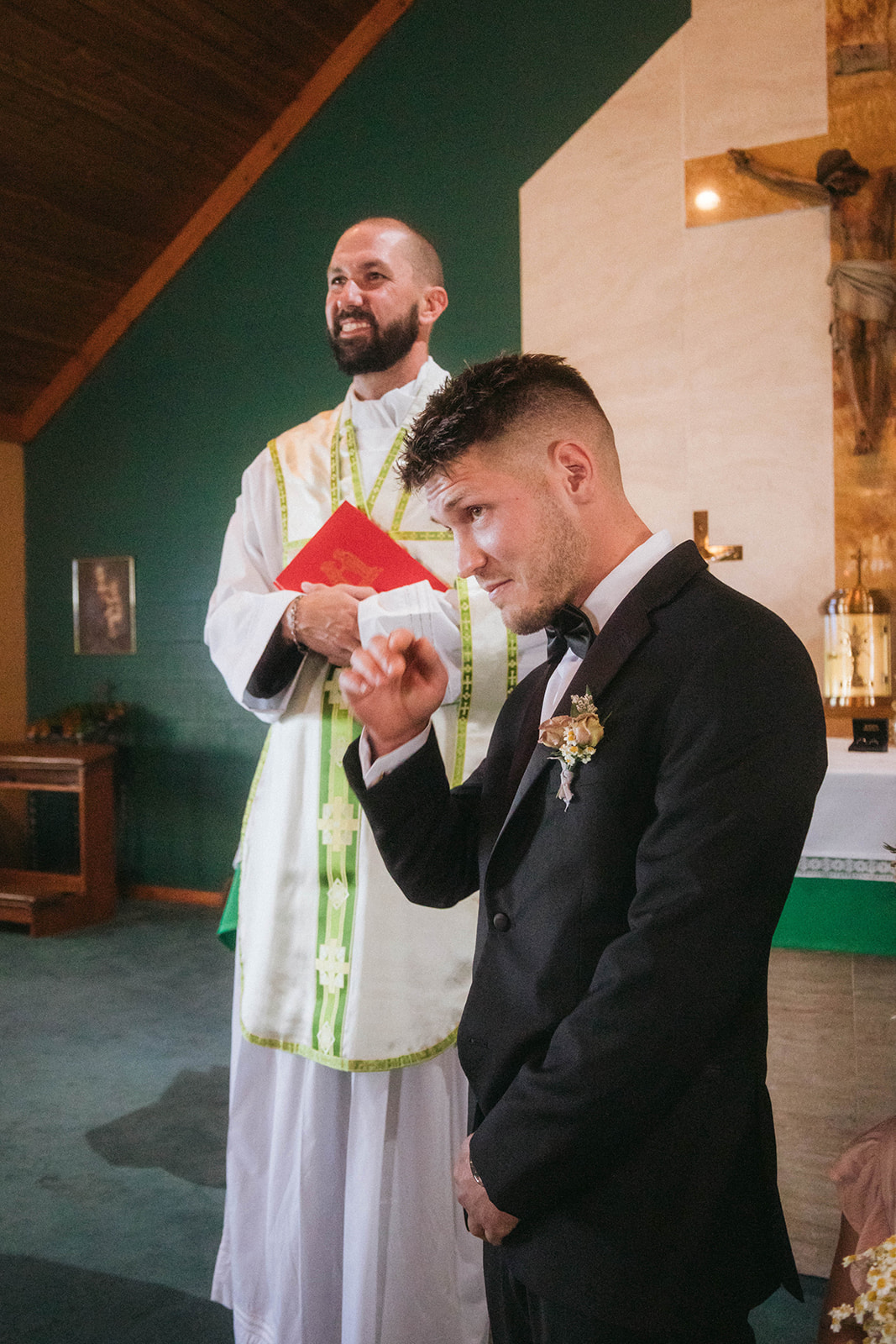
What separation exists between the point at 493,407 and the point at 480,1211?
0.91 metres

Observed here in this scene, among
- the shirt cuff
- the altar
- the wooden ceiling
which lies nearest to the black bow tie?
the shirt cuff

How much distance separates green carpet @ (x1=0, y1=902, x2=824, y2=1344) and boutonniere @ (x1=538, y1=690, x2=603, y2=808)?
5.58 feet

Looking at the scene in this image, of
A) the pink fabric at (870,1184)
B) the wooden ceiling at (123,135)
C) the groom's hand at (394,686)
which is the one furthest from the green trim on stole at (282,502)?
the wooden ceiling at (123,135)

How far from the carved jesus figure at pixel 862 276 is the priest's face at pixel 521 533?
10.8 ft

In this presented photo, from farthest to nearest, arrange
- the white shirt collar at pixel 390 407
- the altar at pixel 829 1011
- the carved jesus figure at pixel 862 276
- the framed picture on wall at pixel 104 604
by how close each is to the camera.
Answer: the framed picture on wall at pixel 104 604
the carved jesus figure at pixel 862 276
the altar at pixel 829 1011
the white shirt collar at pixel 390 407

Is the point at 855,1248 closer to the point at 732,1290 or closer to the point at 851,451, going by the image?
the point at 732,1290

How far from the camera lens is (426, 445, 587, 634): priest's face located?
121 cm

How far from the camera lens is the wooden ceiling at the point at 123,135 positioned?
484cm

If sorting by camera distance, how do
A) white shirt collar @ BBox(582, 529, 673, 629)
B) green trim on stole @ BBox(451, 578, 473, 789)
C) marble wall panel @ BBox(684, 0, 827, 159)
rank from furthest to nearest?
marble wall panel @ BBox(684, 0, 827, 159) → green trim on stole @ BBox(451, 578, 473, 789) → white shirt collar @ BBox(582, 529, 673, 629)

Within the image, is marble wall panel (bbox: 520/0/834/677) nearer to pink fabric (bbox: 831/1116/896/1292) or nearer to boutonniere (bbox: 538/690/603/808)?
pink fabric (bbox: 831/1116/896/1292)

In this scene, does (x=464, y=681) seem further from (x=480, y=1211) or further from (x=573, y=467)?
(x=480, y=1211)

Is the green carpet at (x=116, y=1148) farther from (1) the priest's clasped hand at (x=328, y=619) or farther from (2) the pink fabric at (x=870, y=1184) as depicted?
(1) the priest's clasped hand at (x=328, y=619)

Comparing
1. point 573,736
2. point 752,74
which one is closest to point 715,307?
point 752,74

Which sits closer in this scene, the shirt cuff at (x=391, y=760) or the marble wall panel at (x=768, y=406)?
the shirt cuff at (x=391, y=760)
